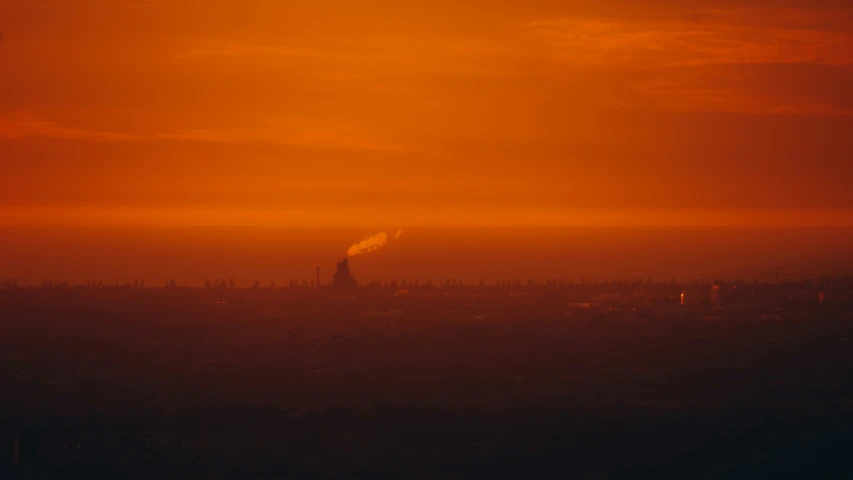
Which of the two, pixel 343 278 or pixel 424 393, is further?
pixel 343 278

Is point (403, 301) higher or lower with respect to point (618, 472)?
higher

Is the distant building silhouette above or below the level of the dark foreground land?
above

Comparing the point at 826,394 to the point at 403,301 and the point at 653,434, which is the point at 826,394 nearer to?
A: the point at 653,434

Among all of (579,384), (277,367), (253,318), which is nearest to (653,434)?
(579,384)

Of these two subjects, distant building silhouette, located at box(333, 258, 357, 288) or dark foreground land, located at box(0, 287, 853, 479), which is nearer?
dark foreground land, located at box(0, 287, 853, 479)

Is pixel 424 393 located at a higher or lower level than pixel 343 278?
lower
